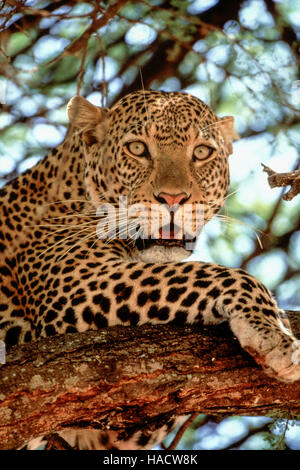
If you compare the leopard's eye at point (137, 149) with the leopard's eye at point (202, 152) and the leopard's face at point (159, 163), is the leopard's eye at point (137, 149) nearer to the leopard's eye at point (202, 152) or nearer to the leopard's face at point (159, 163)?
the leopard's face at point (159, 163)

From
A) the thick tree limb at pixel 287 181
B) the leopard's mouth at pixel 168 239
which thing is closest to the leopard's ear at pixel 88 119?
the leopard's mouth at pixel 168 239

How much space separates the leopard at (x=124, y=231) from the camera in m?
3.89

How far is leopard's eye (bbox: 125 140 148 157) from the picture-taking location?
5.09 metres

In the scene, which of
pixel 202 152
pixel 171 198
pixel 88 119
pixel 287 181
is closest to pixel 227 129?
pixel 202 152

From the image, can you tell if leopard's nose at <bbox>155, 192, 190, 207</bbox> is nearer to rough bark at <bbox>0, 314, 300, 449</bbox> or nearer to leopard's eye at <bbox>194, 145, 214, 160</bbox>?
leopard's eye at <bbox>194, 145, 214, 160</bbox>

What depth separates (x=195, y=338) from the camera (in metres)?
3.53

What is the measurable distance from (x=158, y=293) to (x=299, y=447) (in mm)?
1539

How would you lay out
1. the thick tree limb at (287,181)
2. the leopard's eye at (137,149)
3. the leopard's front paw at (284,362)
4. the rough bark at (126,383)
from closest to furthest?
the leopard's front paw at (284,362) → the rough bark at (126,383) → the thick tree limb at (287,181) → the leopard's eye at (137,149)

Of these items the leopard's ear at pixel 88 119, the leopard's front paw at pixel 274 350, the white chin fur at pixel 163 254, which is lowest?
the leopard's front paw at pixel 274 350

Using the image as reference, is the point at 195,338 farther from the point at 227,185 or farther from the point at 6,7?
the point at 6,7

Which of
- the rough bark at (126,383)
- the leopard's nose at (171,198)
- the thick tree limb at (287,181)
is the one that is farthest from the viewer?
the leopard's nose at (171,198)

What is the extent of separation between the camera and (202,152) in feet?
16.9

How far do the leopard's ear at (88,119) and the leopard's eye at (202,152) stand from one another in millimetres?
735

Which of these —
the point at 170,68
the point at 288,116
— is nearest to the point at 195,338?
the point at 288,116
